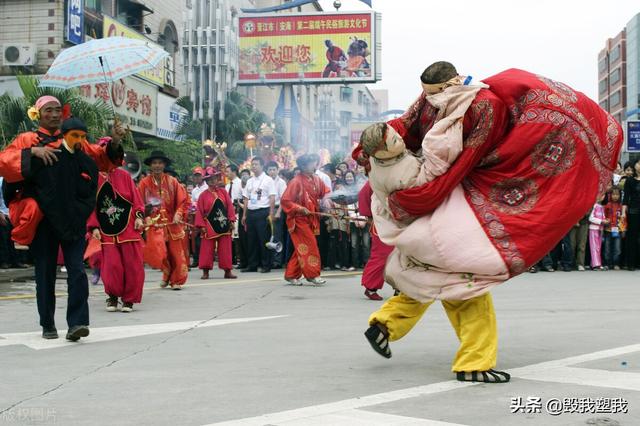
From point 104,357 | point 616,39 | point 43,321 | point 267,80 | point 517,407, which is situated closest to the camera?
point 517,407

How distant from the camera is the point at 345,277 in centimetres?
1382

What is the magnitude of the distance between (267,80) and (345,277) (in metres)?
31.1

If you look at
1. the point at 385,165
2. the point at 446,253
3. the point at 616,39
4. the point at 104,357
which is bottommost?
the point at 104,357

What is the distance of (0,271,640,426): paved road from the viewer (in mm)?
4109

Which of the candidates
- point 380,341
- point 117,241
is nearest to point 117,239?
point 117,241

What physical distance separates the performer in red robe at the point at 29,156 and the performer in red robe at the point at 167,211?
12.4 ft

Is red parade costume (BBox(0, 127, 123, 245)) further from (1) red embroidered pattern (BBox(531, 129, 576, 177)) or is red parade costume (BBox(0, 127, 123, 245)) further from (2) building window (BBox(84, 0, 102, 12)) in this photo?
(2) building window (BBox(84, 0, 102, 12))

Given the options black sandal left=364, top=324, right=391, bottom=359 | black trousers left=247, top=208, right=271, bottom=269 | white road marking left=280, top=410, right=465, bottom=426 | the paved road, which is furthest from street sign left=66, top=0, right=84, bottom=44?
white road marking left=280, top=410, right=465, bottom=426

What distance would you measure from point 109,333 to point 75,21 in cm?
1904

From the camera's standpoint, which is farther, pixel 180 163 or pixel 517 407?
pixel 180 163

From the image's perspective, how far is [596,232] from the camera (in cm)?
1532

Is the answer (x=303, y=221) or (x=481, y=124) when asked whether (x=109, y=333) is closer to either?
(x=481, y=124)

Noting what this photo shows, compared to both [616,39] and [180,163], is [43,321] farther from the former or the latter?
[616,39]

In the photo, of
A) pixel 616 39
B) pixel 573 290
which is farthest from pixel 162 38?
pixel 616 39
